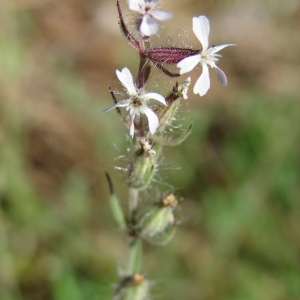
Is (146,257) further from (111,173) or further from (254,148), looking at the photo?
(254,148)

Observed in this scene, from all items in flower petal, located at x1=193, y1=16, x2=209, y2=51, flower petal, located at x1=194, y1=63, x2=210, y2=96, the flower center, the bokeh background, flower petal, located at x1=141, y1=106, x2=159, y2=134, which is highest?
flower petal, located at x1=193, y1=16, x2=209, y2=51

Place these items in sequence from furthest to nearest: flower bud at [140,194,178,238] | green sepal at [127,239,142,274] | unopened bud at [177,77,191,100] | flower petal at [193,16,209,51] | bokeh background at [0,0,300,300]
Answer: bokeh background at [0,0,300,300]
green sepal at [127,239,142,274]
flower bud at [140,194,178,238]
unopened bud at [177,77,191,100]
flower petal at [193,16,209,51]

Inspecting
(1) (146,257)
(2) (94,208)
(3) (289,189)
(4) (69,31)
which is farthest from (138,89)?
(4) (69,31)

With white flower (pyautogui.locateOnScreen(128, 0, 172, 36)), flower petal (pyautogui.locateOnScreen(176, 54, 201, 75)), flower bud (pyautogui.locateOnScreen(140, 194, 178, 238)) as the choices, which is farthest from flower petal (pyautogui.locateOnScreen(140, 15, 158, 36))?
flower bud (pyautogui.locateOnScreen(140, 194, 178, 238))

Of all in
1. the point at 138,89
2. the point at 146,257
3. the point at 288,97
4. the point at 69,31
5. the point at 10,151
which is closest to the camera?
the point at 138,89

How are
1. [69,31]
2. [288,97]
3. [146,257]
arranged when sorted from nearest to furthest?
[146,257] → [288,97] → [69,31]

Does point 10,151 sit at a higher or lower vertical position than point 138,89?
lower

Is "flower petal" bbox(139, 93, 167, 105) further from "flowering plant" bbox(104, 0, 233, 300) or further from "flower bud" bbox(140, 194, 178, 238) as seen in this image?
"flower bud" bbox(140, 194, 178, 238)

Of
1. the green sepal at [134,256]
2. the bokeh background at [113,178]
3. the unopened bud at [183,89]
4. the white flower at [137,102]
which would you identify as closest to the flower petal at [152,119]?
the white flower at [137,102]
